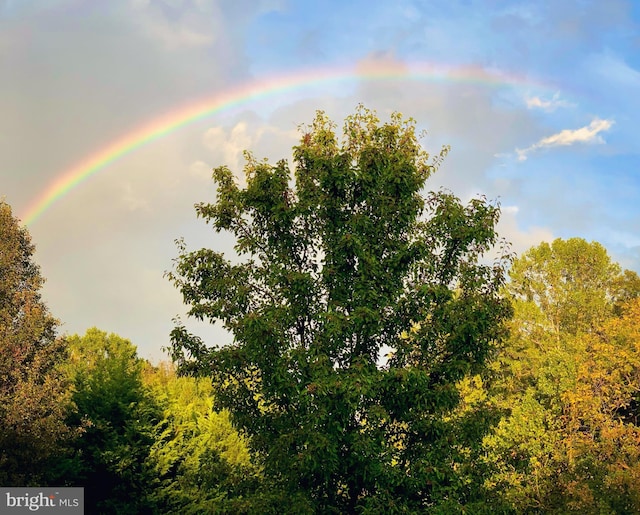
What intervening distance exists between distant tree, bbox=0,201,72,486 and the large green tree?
533 inches

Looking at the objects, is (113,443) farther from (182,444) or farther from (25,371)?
(25,371)

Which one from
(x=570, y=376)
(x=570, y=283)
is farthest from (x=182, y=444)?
(x=570, y=283)

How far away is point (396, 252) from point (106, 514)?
2475 cm

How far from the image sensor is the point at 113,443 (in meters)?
31.8

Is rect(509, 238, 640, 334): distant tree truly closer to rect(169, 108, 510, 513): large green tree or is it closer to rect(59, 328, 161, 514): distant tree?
rect(59, 328, 161, 514): distant tree

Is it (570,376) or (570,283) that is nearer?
(570,376)

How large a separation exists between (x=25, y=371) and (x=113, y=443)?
8.54m

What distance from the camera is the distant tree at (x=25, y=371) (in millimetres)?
23547

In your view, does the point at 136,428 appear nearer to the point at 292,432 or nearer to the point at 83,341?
the point at 292,432
